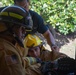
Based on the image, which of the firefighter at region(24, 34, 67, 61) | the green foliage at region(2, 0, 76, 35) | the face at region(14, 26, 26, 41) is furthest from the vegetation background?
the face at region(14, 26, 26, 41)

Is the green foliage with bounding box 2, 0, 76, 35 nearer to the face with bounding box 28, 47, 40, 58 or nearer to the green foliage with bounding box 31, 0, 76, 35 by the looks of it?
the green foliage with bounding box 31, 0, 76, 35

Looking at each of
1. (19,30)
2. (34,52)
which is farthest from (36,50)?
(19,30)

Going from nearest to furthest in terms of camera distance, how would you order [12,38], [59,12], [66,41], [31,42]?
[12,38] → [31,42] → [59,12] → [66,41]

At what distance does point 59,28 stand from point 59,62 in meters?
2.92

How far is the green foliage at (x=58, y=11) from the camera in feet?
15.5

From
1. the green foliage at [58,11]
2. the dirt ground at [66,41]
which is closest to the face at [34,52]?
the green foliage at [58,11]

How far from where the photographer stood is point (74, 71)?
79.6 inches

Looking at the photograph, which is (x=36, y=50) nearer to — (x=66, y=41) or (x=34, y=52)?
(x=34, y=52)

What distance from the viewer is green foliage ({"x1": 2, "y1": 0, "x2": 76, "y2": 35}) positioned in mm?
4715

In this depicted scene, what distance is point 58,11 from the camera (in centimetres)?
479

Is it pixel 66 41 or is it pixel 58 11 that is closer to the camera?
pixel 58 11

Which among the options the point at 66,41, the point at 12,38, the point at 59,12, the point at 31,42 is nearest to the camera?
the point at 12,38

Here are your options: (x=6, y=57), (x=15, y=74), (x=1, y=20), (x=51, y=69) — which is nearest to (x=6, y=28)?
(x=1, y=20)

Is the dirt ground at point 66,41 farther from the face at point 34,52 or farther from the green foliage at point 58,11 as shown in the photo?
the face at point 34,52
